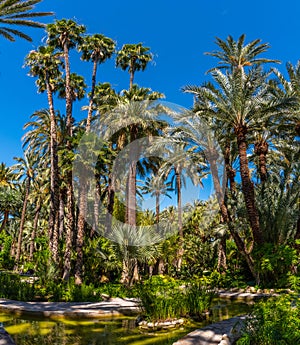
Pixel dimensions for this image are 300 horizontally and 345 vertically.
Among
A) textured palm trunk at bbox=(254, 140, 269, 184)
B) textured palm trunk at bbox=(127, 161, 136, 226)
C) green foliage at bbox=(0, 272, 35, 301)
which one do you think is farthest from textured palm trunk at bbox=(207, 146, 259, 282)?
green foliage at bbox=(0, 272, 35, 301)

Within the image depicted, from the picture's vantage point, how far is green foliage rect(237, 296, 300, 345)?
5.15 metres

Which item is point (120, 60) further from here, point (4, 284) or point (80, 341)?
point (80, 341)

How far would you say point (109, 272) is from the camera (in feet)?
73.8

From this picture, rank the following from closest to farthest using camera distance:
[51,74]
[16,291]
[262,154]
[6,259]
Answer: [16,291] < [262,154] < [51,74] < [6,259]

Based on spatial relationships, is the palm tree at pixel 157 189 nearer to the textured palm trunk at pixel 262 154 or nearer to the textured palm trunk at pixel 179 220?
the textured palm trunk at pixel 179 220

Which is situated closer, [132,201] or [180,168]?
[132,201]

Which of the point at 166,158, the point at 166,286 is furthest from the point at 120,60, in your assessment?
the point at 166,286

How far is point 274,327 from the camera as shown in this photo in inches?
209

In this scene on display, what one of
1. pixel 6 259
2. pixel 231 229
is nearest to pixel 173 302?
pixel 231 229

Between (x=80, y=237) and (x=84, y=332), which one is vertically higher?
(x=80, y=237)

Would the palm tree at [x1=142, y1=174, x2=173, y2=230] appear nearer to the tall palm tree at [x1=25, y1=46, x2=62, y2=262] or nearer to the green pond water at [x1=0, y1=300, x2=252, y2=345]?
the tall palm tree at [x1=25, y1=46, x2=62, y2=262]

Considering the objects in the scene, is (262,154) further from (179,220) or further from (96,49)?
(96,49)

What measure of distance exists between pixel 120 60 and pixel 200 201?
17789mm

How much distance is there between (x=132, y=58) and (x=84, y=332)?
25658mm
